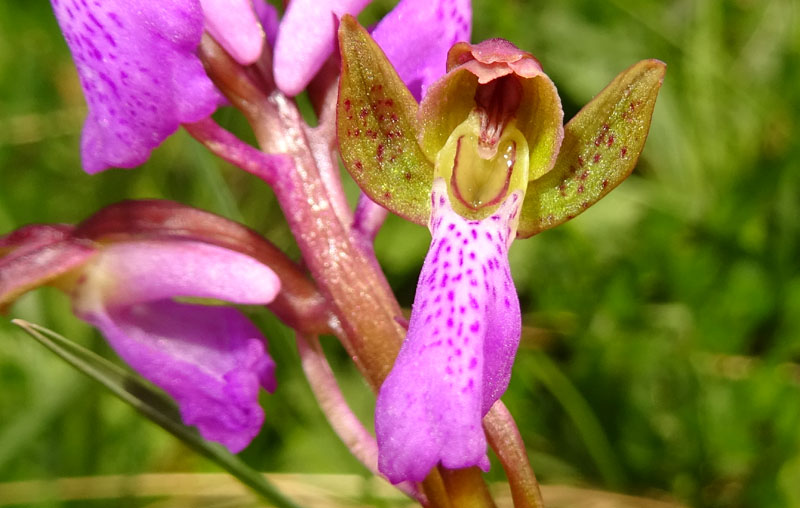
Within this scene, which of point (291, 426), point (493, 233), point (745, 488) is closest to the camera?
point (493, 233)

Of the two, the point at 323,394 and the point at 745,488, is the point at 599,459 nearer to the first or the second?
the point at 745,488

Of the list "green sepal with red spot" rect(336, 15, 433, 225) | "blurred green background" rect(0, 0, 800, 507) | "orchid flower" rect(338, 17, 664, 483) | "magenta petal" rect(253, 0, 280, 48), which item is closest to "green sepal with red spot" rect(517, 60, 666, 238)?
"orchid flower" rect(338, 17, 664, 483)

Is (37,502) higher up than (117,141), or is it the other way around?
(117,141)

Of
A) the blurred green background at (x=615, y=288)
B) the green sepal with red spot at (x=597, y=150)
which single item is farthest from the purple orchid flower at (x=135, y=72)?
the blurred green background at (x=615, y=288)

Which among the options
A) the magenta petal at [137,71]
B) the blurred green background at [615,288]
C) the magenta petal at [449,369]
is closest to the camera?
the magenta petal at [449,369]

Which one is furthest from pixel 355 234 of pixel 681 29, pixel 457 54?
pixel 681 29

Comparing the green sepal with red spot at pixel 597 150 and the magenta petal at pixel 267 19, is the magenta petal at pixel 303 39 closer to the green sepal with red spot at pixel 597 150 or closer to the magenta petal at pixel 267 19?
the magenta petal at pixel 267 19
